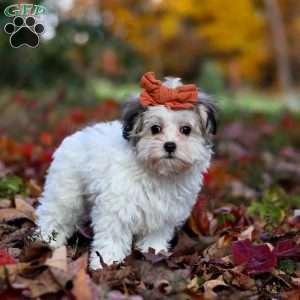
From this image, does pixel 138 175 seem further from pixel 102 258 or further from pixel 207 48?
pixel 207 48

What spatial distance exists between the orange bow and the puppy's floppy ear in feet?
0.27

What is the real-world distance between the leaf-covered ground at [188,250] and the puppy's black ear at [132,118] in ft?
2.87

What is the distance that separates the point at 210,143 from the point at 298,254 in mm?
1041

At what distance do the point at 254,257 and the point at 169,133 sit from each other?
1.06 meters

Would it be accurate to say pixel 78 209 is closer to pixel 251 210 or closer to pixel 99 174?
pixel 99 174

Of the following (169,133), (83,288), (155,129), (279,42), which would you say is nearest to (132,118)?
(155,129)

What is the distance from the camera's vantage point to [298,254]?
5039mm

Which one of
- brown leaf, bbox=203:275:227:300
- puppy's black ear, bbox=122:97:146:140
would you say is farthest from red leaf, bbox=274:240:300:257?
puppy's black ear, bbox=122:97:146:140

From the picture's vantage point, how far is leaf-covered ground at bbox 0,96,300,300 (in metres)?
3.94

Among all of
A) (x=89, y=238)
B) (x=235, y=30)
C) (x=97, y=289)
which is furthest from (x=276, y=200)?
(x=235, y=30)

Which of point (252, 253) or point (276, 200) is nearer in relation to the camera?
point (252, 253)

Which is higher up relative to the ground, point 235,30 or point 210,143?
point 210,143

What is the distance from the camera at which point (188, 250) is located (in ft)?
17.9

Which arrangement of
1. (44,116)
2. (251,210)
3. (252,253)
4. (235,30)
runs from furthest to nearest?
(235,30), (44,116), (251,210), (252,253)
